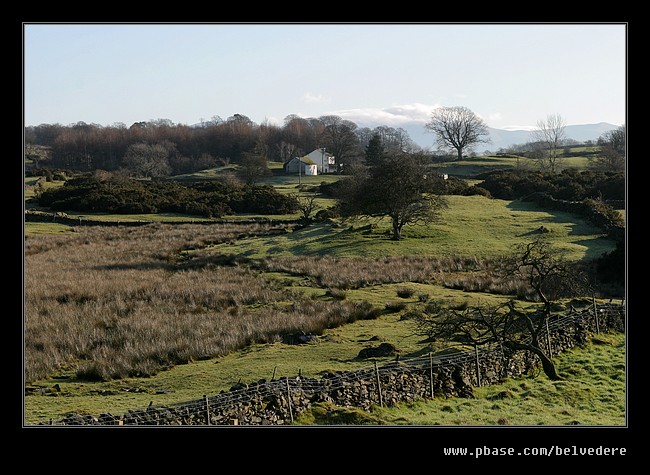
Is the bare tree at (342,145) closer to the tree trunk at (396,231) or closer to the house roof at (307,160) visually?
the house roof at (307,160)

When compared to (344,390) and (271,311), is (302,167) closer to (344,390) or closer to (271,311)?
Result: (271,311)

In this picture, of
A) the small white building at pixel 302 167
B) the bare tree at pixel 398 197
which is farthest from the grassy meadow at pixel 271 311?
the small white building at pixel 302 167

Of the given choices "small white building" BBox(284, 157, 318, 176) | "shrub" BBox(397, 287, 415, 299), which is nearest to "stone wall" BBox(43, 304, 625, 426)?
"shrub" BBox(397, 287, 415, 299)

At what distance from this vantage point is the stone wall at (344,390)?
11.0m

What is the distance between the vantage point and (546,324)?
1619 cm

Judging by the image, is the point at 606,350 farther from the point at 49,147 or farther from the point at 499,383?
the point at 49,147

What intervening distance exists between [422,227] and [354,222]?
6.00 metres

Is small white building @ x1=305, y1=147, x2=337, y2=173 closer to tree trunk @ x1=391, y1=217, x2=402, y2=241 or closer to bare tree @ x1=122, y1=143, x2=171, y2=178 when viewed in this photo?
bare tree @ x1=122, y1=143, x2=171, y2=178

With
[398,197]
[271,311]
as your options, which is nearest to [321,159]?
[398,197]

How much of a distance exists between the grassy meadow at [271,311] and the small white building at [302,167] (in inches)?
1864

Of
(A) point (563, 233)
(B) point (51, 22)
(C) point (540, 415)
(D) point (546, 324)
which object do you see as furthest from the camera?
(A) point (563, 233)

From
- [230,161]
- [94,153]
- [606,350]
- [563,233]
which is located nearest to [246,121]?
[230,161]

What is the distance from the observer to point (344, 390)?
1247 centimetres

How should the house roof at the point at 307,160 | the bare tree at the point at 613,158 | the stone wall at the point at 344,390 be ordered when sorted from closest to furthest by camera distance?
1. the stone wall at the point at 344,390
2. the bare tree at the point at 613,158
3. the house roof at the point at 307,160
